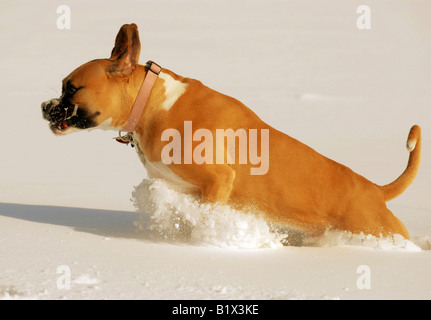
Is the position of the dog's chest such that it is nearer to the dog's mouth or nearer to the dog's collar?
the dog's collar

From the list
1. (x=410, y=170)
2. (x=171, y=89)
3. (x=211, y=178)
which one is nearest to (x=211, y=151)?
(x=211, y=178)

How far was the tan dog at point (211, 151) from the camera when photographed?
316 centimetres

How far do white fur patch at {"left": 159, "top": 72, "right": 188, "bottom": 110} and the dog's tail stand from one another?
1.22 metres

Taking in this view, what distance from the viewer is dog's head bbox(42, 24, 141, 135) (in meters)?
3.19

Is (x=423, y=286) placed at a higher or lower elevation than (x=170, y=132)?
lower

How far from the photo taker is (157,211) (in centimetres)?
327

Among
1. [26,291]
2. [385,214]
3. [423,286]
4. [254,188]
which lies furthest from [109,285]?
[385,214]

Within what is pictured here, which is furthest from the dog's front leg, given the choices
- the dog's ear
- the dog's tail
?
the dog's tail

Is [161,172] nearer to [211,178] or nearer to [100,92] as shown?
[211,178]

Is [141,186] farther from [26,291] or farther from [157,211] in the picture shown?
[26,291]

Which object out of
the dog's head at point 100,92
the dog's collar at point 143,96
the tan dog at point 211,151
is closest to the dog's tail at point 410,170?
the tan dog at point 211,151

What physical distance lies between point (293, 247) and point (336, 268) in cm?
45

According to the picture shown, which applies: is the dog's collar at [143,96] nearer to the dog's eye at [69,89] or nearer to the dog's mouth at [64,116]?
the dog's mouth at [64,116]

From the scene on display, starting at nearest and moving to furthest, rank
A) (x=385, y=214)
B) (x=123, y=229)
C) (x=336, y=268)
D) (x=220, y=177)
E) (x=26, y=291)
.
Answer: (x=26, y=291) < (x=336, y=268) < (x=220, y=177) < (x=385, y=214) < (x=123, y=229)
